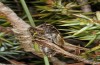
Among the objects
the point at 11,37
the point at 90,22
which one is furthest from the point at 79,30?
the point at 11,37

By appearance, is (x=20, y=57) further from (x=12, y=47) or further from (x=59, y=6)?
(x=59, y=6)

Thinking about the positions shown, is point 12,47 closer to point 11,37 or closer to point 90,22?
point 11,37

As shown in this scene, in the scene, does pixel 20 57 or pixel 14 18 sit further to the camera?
pixel 20 57

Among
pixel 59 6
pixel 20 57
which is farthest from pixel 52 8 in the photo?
pixel 20 57

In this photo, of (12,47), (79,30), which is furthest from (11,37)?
(79,30)

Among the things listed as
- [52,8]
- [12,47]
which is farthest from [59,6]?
[12,47]

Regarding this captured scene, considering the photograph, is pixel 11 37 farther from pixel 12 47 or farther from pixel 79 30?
pixel 79 30
